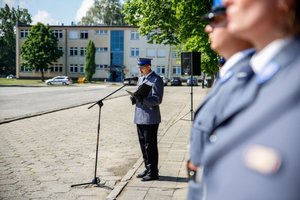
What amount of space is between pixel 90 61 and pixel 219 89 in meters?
75.1

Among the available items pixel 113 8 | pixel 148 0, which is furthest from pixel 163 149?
pixel 113 8

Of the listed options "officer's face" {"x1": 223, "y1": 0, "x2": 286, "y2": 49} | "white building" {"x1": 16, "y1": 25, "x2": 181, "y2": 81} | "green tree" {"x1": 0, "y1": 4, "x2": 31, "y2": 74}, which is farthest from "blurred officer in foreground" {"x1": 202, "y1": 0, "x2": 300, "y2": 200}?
"green tree" {"x1": 0, "y1": 4, "x2": 31, "y2": 74}

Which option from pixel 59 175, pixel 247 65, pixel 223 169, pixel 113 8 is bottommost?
pixel 59 175

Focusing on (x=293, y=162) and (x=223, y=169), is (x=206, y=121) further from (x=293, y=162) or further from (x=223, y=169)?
(x=293, y=162)

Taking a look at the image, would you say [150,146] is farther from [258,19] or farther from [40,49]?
[40,49]

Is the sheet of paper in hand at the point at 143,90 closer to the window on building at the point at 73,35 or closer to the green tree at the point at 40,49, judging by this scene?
the green tree at the point at 40,49

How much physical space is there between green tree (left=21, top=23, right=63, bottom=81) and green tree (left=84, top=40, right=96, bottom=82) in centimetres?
576

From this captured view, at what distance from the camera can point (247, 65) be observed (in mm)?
1361

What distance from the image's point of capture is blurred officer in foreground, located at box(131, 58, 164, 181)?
6.41 m

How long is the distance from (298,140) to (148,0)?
60.2ft

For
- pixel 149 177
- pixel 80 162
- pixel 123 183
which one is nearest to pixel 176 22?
pixel 80 162

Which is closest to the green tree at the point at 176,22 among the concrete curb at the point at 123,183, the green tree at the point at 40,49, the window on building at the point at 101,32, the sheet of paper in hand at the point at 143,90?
the concrete curb at the point at 123,183

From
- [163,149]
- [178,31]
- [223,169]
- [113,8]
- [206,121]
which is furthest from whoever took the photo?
[113,8]

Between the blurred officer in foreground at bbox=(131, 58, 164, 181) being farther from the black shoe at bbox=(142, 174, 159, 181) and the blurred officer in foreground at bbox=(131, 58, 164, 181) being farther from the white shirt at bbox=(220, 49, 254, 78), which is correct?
the white shirt at bbox=(220, 49, 254, 78)
